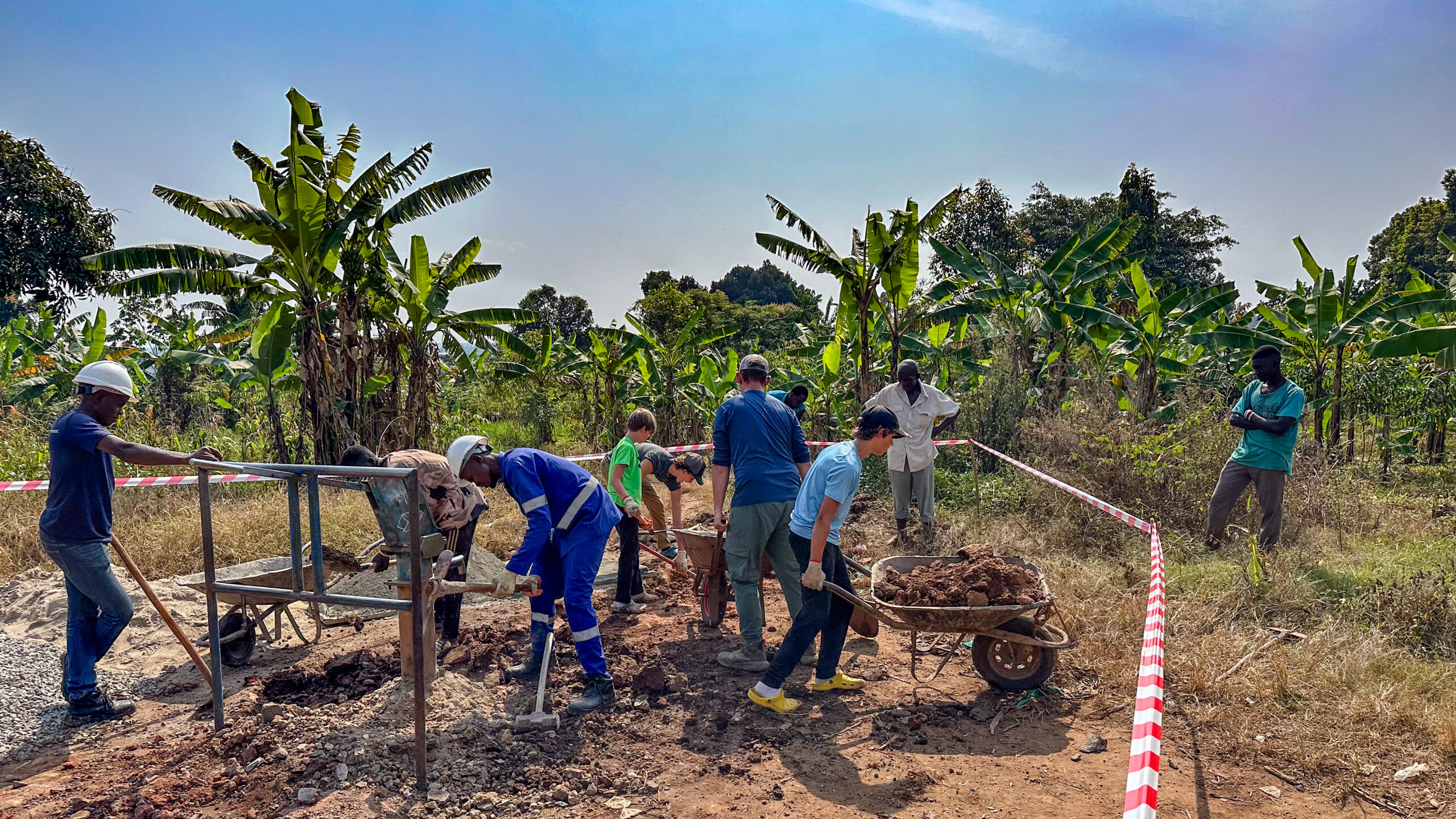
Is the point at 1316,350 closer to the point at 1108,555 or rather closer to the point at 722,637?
the point at 1108,555

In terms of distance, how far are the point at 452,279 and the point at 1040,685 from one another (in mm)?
9231

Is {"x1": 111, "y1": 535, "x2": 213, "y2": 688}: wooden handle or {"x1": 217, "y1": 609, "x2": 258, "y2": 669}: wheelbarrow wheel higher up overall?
{"x1": 111, "y1": 535, "x2": 213, "y2": 688}: wooden handle

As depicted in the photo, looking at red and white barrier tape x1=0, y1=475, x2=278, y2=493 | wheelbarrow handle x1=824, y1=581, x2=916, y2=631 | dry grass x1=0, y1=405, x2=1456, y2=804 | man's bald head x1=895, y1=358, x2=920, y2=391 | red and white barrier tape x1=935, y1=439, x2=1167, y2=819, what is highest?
man's bald head x1=895, y1=358, x2=920, y2=391

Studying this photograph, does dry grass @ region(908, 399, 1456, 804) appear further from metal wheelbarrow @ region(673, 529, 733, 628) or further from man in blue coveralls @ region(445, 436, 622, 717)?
man in blue coveralls @ region(445, 436, 622, 717)

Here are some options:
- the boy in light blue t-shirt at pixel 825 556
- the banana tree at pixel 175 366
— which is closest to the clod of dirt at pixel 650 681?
the boy in light blue t-shirt at pixel 825 556

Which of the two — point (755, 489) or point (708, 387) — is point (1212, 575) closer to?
point (755, 489)

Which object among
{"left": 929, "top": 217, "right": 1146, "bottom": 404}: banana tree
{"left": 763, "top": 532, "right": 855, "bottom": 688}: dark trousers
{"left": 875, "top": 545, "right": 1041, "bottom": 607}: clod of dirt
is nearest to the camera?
{"left": 875, "top": 545, "right": 1041, "bottom": 607}: clod of dirt

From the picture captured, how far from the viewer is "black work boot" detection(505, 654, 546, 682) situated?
16.6ft

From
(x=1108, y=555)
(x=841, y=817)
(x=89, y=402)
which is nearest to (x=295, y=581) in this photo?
(x=89, y=402)

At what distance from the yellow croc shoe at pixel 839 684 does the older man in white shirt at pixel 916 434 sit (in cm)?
298

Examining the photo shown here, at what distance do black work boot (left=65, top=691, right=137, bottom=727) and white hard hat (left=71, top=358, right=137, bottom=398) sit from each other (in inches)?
70.8

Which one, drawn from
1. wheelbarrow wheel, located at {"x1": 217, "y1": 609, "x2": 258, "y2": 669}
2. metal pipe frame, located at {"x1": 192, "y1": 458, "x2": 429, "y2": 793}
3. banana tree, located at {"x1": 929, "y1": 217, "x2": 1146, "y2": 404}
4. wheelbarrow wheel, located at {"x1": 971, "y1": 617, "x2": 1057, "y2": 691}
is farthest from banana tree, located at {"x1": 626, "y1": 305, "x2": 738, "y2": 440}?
metal pipe frame, located at {"x1": 192, "y1": 458, "x2": 429, "y2": 793}

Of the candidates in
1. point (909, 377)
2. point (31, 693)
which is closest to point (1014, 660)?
point (909, 377)

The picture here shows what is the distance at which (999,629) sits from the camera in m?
4.62
